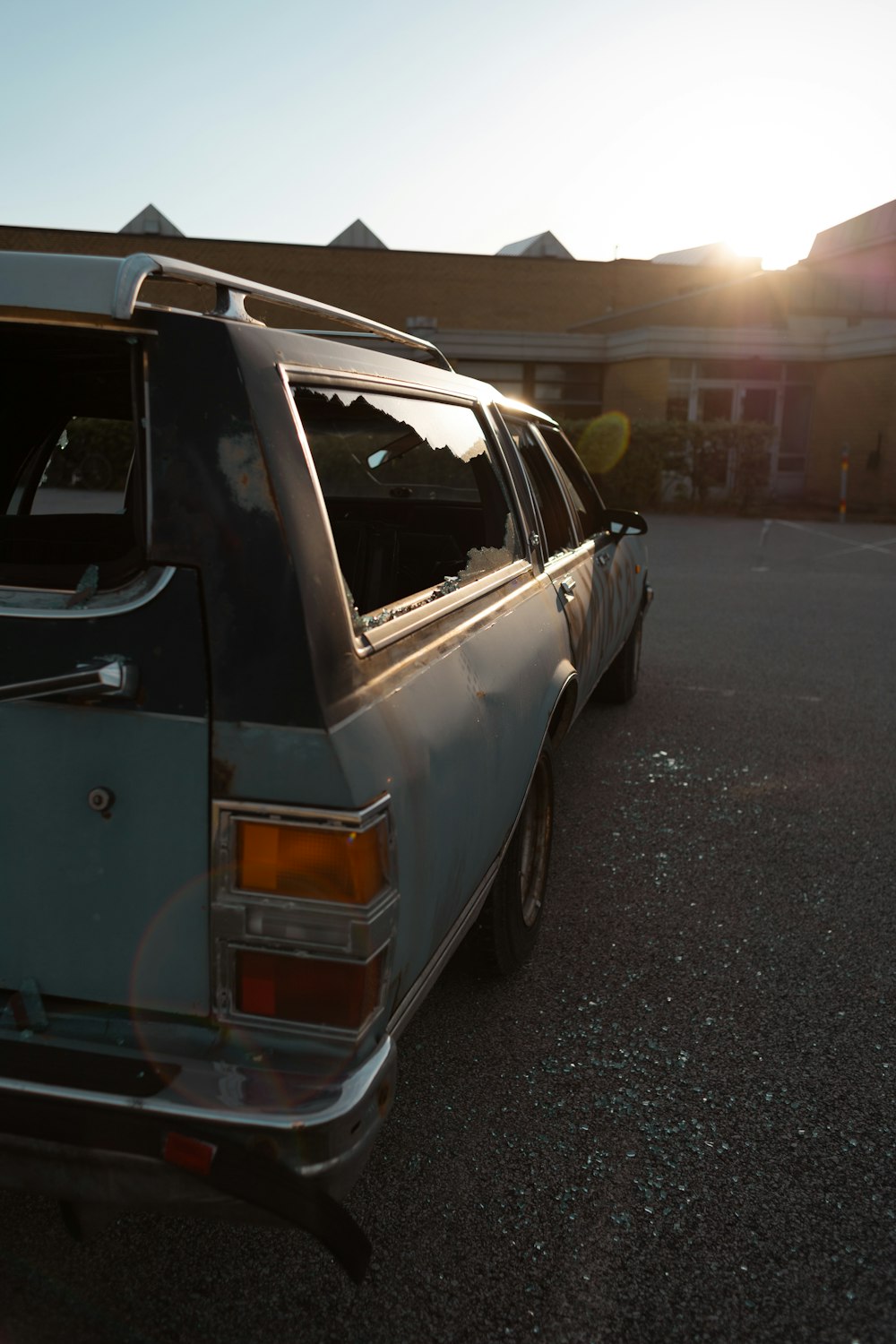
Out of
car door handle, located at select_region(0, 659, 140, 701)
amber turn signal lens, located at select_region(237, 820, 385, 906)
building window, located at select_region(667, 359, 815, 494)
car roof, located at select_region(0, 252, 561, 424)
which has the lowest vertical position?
amber turn signal lens, located at select_region(237, 820, 385, 906)

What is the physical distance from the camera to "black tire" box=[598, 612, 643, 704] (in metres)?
6.29

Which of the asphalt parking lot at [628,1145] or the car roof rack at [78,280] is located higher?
the car roof rack at [78,280]

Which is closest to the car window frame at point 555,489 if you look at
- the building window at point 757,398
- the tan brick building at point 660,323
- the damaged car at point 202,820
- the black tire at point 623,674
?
the black tire at point 623,674

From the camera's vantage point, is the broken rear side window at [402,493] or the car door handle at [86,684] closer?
the car door handle at [86,684]

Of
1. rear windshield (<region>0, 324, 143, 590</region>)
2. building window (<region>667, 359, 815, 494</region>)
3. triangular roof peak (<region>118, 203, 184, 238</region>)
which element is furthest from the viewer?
triangular roof peak (<region>118, 203, 184, 238</region>)

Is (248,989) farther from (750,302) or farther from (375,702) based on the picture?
(750,302)

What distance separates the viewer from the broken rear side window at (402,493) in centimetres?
273

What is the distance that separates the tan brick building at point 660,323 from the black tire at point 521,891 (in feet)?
62.8

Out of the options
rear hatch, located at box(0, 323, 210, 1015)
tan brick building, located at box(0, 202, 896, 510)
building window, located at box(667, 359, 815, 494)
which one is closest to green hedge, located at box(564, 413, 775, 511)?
tan brick building, located at box(0, 202, 896, 510)

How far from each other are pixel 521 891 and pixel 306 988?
1555 millimetres

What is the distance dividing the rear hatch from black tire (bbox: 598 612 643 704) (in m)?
4.63

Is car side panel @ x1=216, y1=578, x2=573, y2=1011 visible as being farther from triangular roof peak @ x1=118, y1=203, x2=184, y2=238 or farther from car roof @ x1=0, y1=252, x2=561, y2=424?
triangular roof peak @ x1=118, y1=203, x2=184, y2=238

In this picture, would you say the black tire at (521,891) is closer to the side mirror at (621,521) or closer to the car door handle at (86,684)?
the car door handle at (86,684)

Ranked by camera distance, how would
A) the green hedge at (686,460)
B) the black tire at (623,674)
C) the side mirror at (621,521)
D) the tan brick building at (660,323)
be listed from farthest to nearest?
the tan brick building at (660,323) < the green hedge at (686,460) < the black tire at (623,674) < the side mirror at (621,521)
